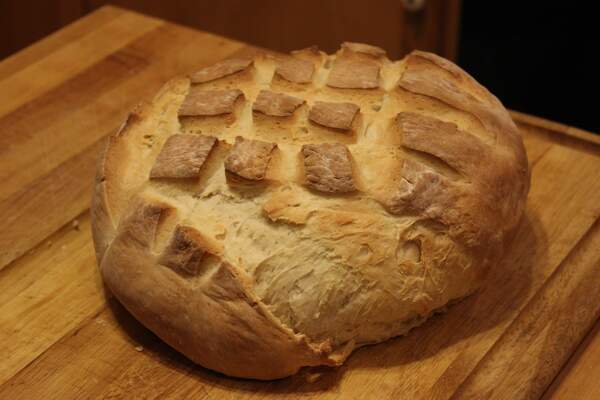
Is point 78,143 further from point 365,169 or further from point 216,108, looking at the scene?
point 365,169

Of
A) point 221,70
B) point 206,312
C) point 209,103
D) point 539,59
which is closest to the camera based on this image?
point 206,312

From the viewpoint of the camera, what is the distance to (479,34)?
3.20m

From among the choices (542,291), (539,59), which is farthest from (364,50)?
(539,59)

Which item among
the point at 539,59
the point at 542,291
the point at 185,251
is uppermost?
the point at 185,251

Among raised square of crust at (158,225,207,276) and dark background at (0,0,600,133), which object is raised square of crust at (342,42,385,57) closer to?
raised square of crust at (158,225,207,276)

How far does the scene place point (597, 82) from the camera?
3105 millimetres

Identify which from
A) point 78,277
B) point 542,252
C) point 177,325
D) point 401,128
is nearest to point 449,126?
point 401,128

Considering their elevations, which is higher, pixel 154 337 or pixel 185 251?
pixel 185 251

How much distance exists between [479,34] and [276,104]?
64.6 inches

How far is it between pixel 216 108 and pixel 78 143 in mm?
595

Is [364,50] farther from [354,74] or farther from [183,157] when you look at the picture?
[183,157]

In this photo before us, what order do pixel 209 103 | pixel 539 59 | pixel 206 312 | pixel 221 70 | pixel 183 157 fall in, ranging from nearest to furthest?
pixel 206 312 → pixel 183 157 → pixel 209 103 → pixel 221 70 → pixel 539 59

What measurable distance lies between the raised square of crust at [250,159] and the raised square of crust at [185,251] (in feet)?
0.44

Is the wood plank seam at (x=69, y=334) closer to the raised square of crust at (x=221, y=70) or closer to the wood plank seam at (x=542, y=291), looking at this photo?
the raised square of crust at (x=221, y=70)
